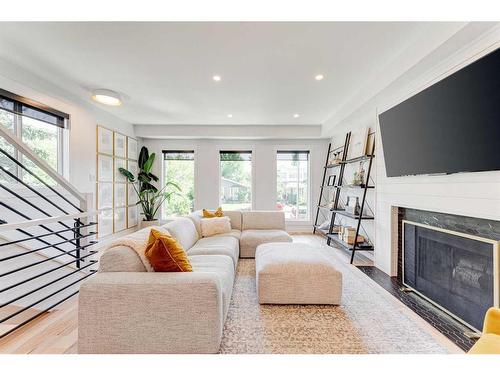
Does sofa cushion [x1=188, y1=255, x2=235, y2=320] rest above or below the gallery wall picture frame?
below

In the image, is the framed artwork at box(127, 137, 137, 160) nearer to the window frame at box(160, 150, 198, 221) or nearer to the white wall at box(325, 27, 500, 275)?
the window frame at box(160, 150, 198, 221)

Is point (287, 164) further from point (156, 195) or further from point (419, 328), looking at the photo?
point (419, 328)

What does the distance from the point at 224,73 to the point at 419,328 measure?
10.4ft

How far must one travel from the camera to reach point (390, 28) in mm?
2035

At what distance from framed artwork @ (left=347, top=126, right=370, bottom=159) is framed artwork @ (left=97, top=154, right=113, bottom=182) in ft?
14.9

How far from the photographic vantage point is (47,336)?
1808 millimetres

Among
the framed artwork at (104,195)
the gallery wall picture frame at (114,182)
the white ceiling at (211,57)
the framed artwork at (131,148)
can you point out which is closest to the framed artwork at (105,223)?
the gallery wall picture frame at (114,182)

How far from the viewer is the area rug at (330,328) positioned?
1.62 meters

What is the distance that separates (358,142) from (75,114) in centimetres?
458

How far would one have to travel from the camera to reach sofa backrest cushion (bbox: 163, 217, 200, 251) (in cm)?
253

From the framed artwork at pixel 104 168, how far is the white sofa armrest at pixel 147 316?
345cm

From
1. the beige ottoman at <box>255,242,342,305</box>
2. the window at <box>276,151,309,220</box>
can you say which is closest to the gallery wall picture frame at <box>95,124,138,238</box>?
the beige ottoman at <box>255,242,342,305</box>

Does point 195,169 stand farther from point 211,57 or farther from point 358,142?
point 358,142
